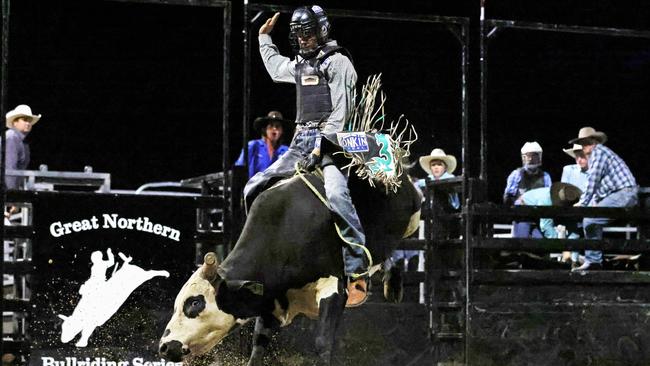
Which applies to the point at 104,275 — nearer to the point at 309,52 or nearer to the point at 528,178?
the point at 309,52

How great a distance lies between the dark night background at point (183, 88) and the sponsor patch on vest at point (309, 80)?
162 inches

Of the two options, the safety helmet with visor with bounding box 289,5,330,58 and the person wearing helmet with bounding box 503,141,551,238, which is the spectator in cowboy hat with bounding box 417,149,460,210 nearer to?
the person wearing helmet with bounding box 503,141,551,238

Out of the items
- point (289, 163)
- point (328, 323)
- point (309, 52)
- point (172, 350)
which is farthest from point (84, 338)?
point (309, 52)

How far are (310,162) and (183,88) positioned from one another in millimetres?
5578

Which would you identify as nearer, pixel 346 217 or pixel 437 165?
pixel 346 217

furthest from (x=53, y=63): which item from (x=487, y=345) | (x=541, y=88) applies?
(x=487, y=345)

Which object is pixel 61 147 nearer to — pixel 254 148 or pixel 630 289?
pixel 254 148

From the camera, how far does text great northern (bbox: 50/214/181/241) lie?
7.95 metres

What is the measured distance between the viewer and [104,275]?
7977 mm

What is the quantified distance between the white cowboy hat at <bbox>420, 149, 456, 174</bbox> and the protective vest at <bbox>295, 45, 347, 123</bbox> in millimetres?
2046

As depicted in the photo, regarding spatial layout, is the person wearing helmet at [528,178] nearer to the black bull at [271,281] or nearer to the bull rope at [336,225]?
the black bull at [271,281]

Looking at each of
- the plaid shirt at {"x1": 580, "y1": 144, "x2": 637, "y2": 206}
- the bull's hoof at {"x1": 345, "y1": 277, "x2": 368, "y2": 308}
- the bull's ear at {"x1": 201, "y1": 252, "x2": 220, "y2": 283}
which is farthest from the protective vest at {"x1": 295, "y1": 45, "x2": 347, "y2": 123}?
the plaid shirt at {"x1": 580, "y1": 144, "x2": 637, "y2": 206}

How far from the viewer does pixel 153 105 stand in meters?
12.5

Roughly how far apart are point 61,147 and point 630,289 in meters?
5.81
